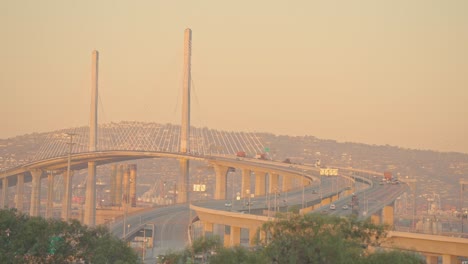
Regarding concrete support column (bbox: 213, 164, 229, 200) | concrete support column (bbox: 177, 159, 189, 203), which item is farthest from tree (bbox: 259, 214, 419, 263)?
concrete support column (bbox: 213, 164, 229, 200)

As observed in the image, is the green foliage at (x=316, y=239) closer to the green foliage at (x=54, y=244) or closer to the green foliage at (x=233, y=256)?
the green foliage at (x=233, y=256)

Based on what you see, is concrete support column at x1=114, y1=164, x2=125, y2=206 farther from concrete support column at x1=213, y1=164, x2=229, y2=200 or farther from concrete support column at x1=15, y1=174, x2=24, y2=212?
concrete support column at x1=213, y1=164, x2=229, y2=200

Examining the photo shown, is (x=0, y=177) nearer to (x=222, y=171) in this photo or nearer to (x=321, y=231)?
(x=222, y=171)

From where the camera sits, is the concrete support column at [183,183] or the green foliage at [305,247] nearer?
the green foliage at [305,247]

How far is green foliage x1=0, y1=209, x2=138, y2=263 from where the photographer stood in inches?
1330

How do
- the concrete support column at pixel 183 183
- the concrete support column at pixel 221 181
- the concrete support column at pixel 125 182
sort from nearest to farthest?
1. the concrete support column at pixel 183 183
2. the concrete support column at pixel 221 181
3. the concrete support column at pixel 125 182

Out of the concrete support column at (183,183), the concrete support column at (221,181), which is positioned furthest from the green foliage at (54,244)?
the concrete support column at (221,181)

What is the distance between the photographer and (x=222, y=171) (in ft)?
397

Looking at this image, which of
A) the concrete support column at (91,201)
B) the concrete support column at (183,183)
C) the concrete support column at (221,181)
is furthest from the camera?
the concrete support column at (91,201)

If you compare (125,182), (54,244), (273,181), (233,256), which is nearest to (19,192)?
(125,182)

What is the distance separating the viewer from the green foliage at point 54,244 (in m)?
33.8

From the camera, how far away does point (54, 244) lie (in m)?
34.2

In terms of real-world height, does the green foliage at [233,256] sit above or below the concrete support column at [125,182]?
above

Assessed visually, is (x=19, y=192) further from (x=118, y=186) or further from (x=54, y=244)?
(x=54, y=244)
